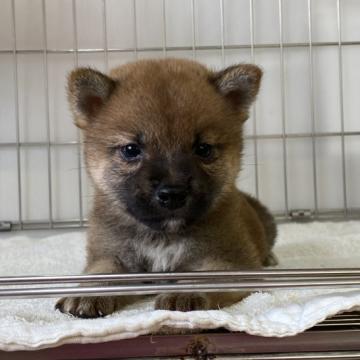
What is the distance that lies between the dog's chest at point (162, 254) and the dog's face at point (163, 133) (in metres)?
0.11

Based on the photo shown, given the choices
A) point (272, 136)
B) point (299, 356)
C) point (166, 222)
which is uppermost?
point (272, 136)

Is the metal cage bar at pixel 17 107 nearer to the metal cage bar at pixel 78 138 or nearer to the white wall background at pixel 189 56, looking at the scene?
the white wall background at pixel 189 56

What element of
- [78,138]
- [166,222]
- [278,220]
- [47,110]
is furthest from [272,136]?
[166,222]

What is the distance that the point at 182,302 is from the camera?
1256 mm

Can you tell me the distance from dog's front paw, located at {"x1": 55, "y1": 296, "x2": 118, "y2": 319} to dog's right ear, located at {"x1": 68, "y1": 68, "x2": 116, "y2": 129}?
0.54 meters

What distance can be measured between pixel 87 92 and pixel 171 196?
0.47m

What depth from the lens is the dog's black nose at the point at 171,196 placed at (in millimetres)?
1298

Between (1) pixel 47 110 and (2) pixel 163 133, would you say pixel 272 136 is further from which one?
(2) pixel 163 133

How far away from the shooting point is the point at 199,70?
5.54 ft

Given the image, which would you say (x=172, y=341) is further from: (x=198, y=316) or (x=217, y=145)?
(x=217, y=145)

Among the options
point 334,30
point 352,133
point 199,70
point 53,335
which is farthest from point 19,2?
point 53,335

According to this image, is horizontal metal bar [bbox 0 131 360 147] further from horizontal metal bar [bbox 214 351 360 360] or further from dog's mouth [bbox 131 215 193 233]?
horizontal metal bar [bbox 214 351 360 360]

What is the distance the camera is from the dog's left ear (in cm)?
165

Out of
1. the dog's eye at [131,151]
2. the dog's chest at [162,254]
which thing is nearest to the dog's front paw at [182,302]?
the dog's chest at [162,254]
